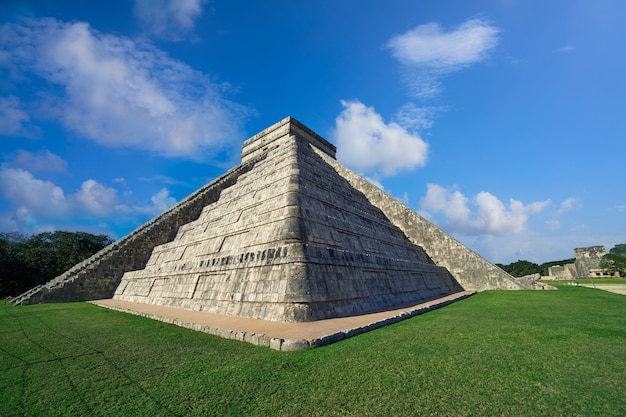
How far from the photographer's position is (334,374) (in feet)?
13.6

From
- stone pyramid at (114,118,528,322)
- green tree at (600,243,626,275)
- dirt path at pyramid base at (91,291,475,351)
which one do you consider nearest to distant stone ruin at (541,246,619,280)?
green tree at (600,243,626,275)

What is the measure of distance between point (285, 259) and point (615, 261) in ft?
173

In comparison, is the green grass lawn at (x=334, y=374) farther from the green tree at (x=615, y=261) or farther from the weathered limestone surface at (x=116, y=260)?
the green tree at (x=615, y=261)

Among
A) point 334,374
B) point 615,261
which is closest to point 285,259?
point 334,374

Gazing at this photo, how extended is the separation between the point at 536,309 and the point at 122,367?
11753mm

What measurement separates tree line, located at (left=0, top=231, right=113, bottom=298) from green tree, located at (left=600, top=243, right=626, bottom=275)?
64.5m

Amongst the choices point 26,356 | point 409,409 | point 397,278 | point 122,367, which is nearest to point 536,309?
point 397,278

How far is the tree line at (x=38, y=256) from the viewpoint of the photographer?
24.1 meters

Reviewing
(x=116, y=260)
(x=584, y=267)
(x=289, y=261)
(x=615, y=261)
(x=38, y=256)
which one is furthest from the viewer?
(x=584, y=267)

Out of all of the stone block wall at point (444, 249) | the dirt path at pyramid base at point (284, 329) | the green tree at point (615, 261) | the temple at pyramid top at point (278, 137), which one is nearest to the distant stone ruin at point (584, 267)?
the green tree at point (615, 261)

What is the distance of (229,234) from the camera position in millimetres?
13125

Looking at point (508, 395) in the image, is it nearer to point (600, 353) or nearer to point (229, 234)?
point (600, 353)

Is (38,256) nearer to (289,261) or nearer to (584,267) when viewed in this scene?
(289,261)

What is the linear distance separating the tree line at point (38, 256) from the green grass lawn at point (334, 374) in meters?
24.7
